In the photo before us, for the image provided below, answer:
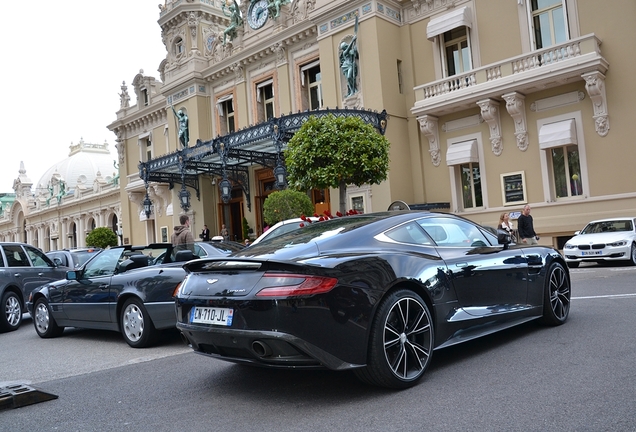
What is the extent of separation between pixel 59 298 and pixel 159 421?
552cm

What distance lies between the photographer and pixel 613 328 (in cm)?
582

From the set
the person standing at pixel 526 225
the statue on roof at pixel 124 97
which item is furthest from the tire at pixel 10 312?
the statue on roof at pixel 124 97

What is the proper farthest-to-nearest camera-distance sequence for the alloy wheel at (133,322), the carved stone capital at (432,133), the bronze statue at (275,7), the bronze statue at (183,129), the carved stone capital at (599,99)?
the bronze statue at (183,129), the bronze statue at (275,7), the carved stone capital at (432,133), the carved stone capital at (599,99), the alloy wheel at (133,322)

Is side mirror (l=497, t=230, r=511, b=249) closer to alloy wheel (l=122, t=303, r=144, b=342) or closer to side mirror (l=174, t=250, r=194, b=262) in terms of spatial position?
side mirror (l=174, t=250, r=194, b=262)

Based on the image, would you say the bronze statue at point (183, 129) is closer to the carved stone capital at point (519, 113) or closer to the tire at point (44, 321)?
the carved stone capital at point (519, 113)

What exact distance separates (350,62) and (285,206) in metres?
7.12

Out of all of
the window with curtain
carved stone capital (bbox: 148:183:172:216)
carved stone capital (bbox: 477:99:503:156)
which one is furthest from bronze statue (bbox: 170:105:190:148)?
the window with curtain

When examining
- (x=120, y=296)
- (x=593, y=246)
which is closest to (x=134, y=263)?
(x=120, y=296)

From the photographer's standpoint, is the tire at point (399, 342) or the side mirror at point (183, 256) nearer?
the tire at point (399, 342)

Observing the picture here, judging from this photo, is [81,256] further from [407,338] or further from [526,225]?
[407,338]

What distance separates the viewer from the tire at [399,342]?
4086 mm

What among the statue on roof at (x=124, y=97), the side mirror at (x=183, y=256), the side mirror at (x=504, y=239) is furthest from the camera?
the statue on roof at (x=124, y=97)

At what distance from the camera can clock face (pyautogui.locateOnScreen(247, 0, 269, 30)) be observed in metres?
26.0

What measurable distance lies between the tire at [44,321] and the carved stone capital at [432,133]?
14.6 metres
